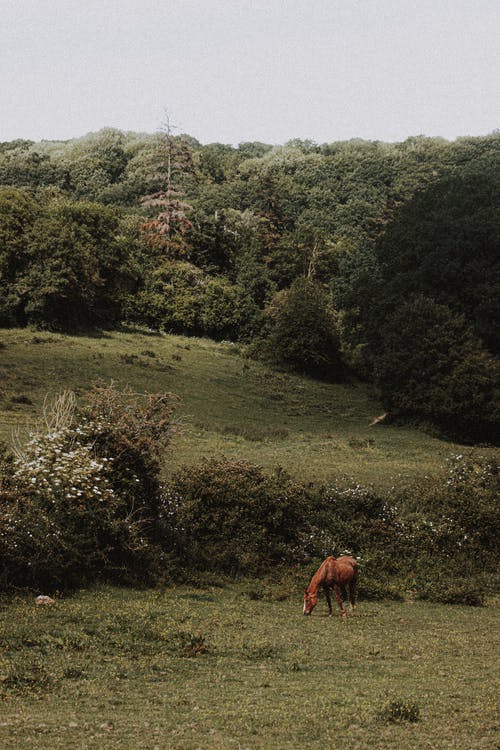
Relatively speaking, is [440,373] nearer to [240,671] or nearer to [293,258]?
[240,671]

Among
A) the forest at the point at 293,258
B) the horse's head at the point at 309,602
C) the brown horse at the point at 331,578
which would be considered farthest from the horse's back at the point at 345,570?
the forest at the point at 293,258

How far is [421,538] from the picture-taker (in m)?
22.7

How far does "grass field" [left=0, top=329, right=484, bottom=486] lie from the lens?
1246 inches

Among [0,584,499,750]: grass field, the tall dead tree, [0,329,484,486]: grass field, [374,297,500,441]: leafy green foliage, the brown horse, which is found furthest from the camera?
the tall dead tree

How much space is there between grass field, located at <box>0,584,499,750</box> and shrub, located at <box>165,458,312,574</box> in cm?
312

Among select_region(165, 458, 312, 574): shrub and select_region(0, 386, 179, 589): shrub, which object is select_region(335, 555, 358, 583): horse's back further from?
select_region(0, 386, 179, 589): shrub

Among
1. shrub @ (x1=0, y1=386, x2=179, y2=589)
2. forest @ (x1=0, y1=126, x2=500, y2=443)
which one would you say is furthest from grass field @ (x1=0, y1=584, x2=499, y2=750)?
forest @ (x1=0, y1=126, x2=500, y2=443)

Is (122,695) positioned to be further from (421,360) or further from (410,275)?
(410,275)

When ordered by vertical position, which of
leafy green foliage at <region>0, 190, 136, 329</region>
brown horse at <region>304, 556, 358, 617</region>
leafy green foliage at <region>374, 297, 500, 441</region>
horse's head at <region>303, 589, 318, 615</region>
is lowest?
horse's head at <region>303, 589, 318, 615</region>

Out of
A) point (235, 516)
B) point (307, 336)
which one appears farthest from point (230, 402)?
point (235, 516)

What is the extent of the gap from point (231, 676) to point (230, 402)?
36.5 meters

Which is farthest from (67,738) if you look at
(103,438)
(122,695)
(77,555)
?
(103,438)

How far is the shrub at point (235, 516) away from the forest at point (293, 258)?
869 inches

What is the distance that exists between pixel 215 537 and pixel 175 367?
33.3 m
